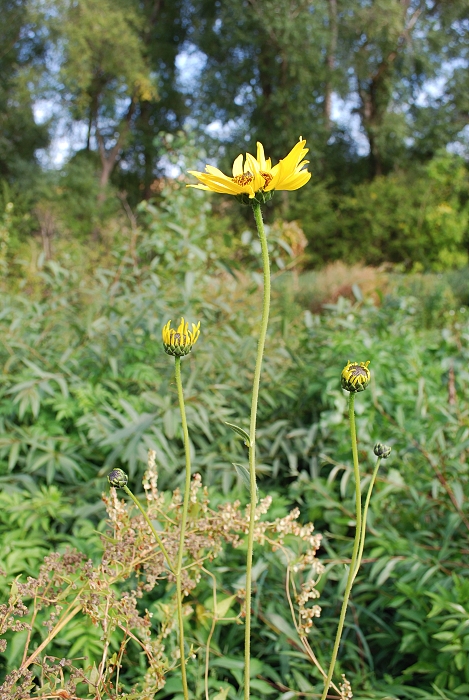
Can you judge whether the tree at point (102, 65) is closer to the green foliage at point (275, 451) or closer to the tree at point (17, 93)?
the tree at point (17, 93)

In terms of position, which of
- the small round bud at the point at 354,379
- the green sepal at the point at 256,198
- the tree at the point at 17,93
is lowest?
the small round bud at the point at 354,379

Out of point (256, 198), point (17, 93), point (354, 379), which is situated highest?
point (17, 93)

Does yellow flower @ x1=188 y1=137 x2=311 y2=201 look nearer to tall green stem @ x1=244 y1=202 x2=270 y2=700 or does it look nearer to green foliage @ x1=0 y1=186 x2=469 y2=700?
tall green stem @ x1=244 y1=202 x2=270 y2=700

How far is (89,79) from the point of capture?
1202cm

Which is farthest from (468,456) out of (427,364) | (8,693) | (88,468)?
(8,693)

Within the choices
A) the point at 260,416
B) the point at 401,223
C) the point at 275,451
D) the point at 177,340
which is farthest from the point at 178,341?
the point at 401,223

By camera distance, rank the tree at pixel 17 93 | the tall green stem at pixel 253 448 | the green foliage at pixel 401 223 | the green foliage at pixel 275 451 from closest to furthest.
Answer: the tall green stem at pixel 253 448 < the green foliage at pixel 275 451 < the green foliage at pixel 401 223 < the tree at pixel 17 93

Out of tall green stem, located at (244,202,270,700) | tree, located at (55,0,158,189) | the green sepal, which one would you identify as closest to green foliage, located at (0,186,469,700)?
tall green stem, located at (244,202,270,700)

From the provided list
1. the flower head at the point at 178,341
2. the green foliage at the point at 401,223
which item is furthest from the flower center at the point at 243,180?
the green foliage at the point at 401,223

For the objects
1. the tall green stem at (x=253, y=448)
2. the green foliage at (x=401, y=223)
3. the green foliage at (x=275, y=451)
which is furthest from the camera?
the green foliage at (x=401, y=223)

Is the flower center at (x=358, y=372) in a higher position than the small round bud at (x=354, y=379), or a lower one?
higher

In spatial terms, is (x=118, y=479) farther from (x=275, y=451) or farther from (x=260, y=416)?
(x=260, y=416)

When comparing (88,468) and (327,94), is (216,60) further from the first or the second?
(88,468)

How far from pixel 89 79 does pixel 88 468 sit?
40.4 feet
